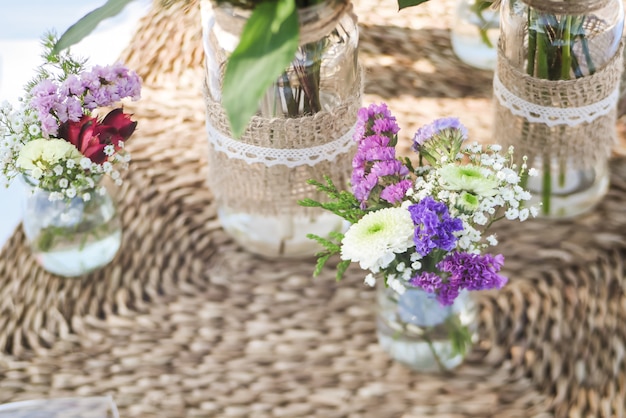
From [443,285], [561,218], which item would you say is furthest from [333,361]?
[561,218]

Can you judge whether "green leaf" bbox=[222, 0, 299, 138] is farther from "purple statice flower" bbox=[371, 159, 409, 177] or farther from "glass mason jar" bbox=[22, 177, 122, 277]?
"glass mason jar" bbox=[22, 177, 122, 277]

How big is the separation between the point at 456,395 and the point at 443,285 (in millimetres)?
146

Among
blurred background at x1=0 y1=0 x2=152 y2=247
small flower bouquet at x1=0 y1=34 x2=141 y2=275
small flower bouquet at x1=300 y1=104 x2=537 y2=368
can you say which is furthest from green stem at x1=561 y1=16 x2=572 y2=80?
blurred background at x1=0 y1=0 x2=152 y2=247

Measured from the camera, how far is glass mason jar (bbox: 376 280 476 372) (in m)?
0.90

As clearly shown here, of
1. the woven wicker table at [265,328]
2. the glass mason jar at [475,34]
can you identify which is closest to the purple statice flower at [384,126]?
the woven wicker table at [265,328]

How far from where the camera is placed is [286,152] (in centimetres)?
95

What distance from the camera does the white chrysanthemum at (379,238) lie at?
2.56 feet

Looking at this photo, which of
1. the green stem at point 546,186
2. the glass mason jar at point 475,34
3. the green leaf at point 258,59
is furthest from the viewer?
the glass mason jar at point 475,34

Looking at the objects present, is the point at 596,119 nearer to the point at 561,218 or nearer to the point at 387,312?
the point at 561,218

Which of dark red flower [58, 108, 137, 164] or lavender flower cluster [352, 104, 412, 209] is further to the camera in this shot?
dark red flower [58, 108, 137, 164]

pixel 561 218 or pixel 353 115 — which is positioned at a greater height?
pixel 353 115

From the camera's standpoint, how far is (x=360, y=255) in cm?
78

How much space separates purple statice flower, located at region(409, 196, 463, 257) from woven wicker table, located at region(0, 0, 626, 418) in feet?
0.68

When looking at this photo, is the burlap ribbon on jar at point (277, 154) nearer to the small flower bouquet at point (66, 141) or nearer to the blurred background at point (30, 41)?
the small flower bouquet at point (66, 141)
